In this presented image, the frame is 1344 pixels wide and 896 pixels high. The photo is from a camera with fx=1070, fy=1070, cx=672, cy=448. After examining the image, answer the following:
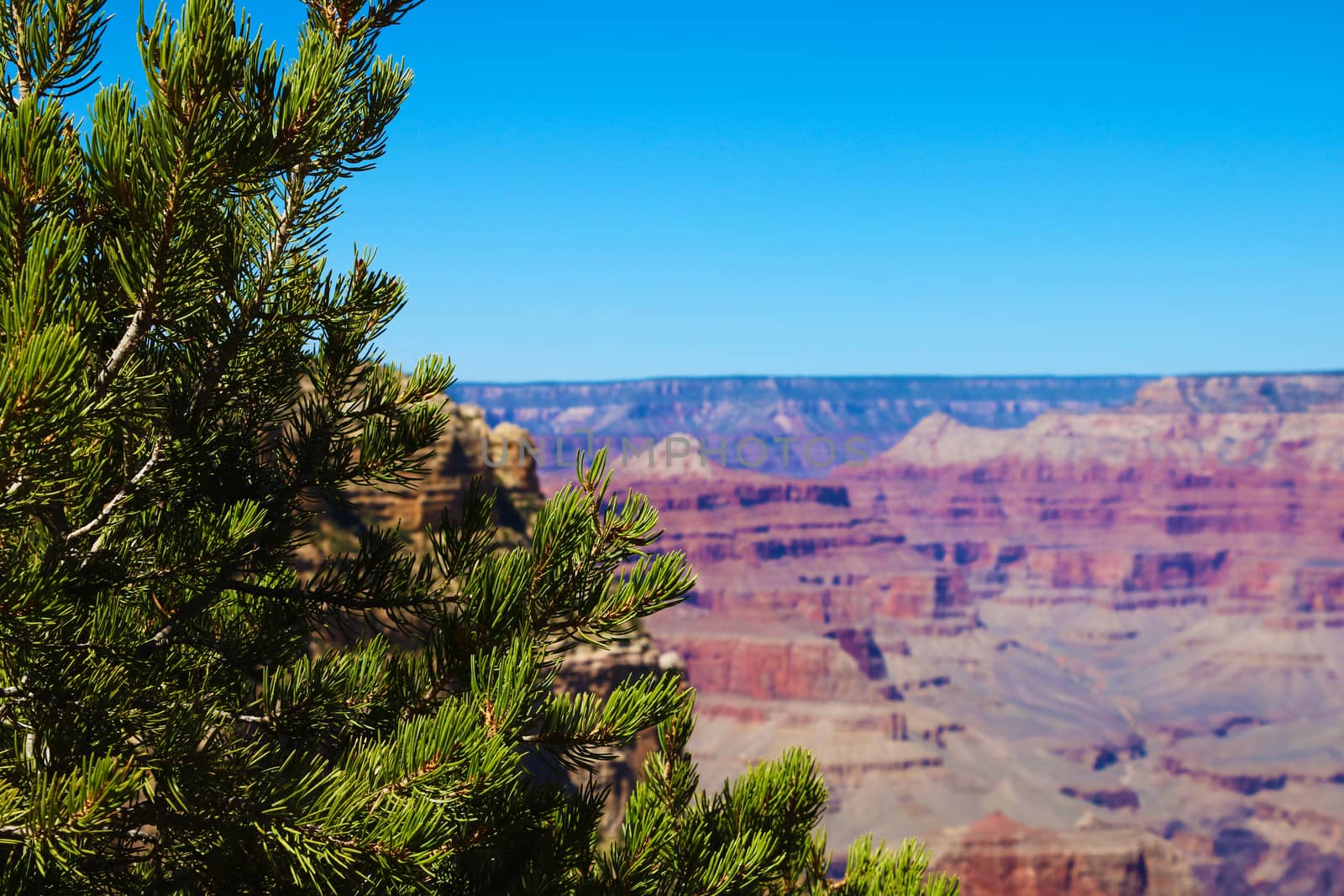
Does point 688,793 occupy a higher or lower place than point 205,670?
lower

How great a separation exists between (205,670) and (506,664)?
4.44ft

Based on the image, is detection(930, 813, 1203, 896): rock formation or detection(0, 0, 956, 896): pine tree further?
detection(930, 813, 1203, 896): rock formation

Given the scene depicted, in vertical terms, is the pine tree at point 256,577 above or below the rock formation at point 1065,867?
above

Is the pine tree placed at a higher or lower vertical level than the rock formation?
higher

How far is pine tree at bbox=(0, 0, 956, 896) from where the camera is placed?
117 inches

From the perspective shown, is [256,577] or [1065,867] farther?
[1065,867]

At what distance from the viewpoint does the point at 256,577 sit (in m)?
4.79

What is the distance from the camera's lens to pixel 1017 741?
15850 cm

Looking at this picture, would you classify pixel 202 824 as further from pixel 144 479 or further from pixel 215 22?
pixel 215 22

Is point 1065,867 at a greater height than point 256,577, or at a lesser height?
lesser

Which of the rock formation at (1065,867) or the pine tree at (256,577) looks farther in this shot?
the rock formation at (1065,867)

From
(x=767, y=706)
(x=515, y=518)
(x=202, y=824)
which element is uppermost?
(x=202, y=824)

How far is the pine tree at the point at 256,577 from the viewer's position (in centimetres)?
296

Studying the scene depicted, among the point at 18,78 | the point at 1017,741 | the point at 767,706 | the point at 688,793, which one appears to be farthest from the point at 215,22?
the point at 1017,741
